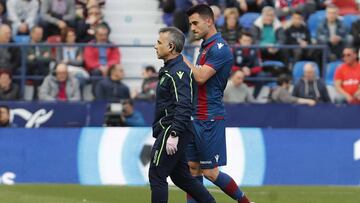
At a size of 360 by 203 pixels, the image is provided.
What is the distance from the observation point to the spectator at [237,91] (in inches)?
758

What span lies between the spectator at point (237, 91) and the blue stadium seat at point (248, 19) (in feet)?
6.81

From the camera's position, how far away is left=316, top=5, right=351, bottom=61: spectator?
21.2m

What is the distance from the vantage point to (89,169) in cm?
1705

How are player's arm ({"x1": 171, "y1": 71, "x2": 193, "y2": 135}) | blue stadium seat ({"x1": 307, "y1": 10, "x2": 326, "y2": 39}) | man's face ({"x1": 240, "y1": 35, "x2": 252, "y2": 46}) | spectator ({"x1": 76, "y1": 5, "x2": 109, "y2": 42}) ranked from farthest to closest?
1. blue stadium seat ({"x1": 307, "y1": 10, "x2": 326, "y2": 39})
2. spectator ({"x1": 76, "y1": 5, "x2": 109, "y2": 42})
3. man's face ({"x1": 240, "y1": 35, "x2": 252, "y2": 46})
4. player's arm ({"x1": 171, "y1": 71, "x2": 193, "y2": 135})

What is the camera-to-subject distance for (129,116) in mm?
18484

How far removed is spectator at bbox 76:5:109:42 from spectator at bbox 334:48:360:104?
476 centimetres

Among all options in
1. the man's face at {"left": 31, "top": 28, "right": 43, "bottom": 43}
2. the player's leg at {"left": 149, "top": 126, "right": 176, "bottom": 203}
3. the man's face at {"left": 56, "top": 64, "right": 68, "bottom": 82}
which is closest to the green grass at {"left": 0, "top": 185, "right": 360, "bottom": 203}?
the player's leg at {"left": 149, "top": 126, "right": 176, "bottom": 203}

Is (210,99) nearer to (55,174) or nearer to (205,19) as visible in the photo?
(205,19)

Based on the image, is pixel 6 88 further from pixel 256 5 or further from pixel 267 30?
pixel 256 5

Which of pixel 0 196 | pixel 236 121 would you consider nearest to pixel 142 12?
pixel 236 121

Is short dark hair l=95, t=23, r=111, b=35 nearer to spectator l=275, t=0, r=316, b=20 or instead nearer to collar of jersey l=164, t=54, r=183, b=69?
spectator l=275, t=0, r=316, b=20

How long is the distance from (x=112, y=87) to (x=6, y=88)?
1.91m

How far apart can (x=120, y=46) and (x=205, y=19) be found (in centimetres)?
875

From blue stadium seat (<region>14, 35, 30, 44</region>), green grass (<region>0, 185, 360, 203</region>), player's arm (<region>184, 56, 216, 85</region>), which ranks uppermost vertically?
player's arm (<region>184, 56, 216, 85</region>)
